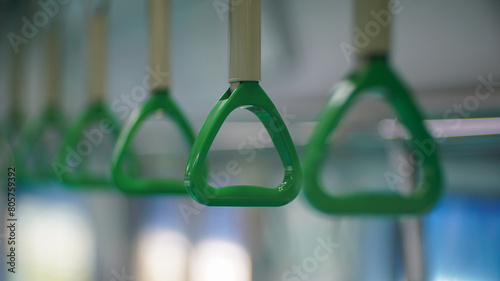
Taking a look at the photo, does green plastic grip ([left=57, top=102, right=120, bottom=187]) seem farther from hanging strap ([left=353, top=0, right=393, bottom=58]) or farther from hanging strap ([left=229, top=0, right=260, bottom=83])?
hanging strap ([left=353, top=0, right=393, bottom=58])

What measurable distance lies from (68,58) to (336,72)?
1.44 meters

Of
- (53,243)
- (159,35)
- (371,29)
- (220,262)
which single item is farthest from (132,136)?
(53,243)

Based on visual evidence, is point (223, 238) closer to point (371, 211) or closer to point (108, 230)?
point (108, 230)

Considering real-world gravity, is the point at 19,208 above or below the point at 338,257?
above

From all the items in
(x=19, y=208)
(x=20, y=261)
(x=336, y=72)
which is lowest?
(x=20, y=261)

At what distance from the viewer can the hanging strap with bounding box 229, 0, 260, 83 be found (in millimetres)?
669

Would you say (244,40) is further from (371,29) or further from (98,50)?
(98,50)

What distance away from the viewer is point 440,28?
1.14 m

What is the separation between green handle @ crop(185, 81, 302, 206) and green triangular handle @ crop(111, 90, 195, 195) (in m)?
0.25

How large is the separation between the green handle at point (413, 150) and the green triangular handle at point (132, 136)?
1.14 ft

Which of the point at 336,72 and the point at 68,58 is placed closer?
the point at 336,72

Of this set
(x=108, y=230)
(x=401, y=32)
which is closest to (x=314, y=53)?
(x=401, y=32)

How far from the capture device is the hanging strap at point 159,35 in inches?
37.3

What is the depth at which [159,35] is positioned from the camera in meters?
0.96
